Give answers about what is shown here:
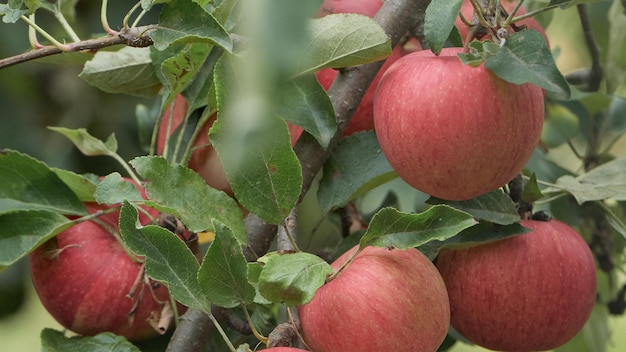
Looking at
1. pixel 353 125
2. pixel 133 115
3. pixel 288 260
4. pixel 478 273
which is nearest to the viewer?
pixel 288 260

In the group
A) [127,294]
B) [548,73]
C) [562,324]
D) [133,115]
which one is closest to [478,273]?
[562,324]

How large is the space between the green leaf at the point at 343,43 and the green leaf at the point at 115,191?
0.16m

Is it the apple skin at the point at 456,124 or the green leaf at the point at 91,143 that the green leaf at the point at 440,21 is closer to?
the apple skin at the point at 456,124

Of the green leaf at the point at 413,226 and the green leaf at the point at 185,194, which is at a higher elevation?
the green leaf at the point at 185,194

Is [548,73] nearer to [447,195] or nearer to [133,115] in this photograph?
[447,195]

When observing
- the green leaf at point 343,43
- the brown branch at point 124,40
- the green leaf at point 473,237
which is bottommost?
the green leaf at point 473,237

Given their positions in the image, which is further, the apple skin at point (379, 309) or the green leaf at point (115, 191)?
the green leaf at point (115, 191)

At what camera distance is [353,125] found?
0.81m

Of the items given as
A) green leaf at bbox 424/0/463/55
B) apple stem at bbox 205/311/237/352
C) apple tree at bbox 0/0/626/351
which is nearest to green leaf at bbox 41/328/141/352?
apple tree at bbox 0/0/626/351

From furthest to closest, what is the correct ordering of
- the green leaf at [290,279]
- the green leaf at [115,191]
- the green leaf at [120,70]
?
1. the green leaf at [120,70]
2. the green leaf at [115,191]
3. the green leaf at [290,279]

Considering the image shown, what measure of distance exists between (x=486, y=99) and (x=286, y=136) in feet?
0.46

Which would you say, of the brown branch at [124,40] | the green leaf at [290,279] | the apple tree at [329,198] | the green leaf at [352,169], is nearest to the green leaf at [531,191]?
the apple tree at [329,198]

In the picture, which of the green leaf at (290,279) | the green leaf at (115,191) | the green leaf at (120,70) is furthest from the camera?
the green leaf at (120,70)

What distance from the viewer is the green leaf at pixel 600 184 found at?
0.76 metres
